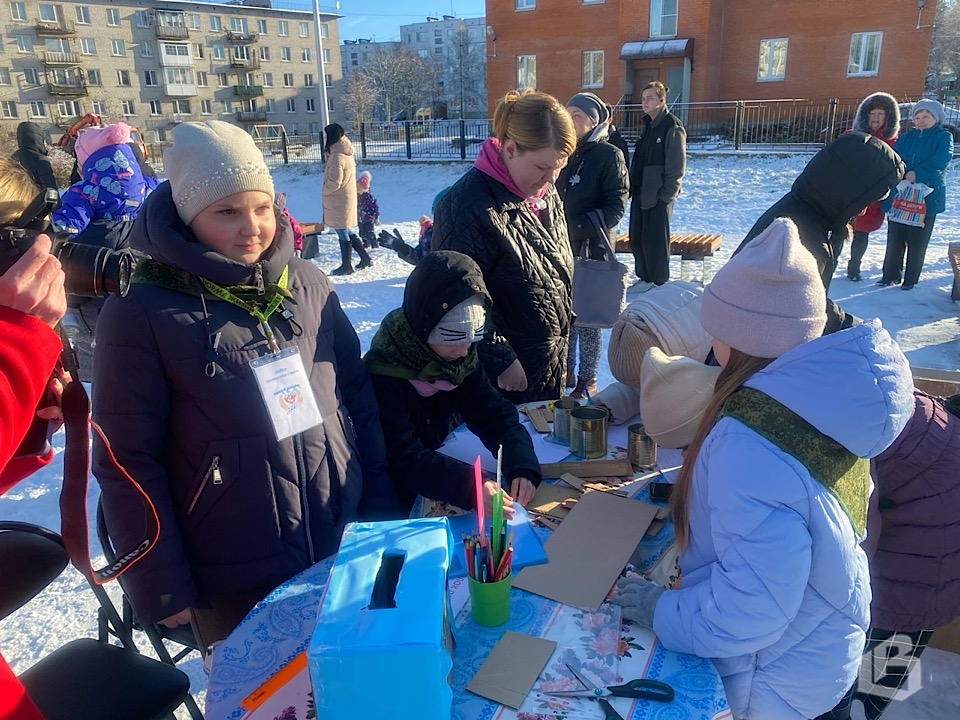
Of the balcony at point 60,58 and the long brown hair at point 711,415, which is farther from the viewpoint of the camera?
the balcony at point 60,58

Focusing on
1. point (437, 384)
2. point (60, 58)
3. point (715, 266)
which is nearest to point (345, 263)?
point (715, 266)

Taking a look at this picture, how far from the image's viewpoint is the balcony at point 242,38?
47.3 metres

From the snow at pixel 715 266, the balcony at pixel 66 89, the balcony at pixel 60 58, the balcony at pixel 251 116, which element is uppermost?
the balcony at pixel 60 58

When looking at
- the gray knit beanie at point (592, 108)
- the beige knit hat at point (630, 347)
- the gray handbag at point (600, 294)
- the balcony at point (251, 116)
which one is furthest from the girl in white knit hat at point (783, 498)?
the balcony at point (251, 116)

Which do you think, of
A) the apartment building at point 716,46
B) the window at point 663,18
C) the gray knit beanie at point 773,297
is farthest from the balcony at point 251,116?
the gray knit beanie at point 773,297

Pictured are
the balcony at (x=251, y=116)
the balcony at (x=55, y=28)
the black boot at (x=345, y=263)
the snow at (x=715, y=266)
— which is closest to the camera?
the snow at (x=715, y=266)

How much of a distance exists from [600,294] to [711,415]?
2569 millimetres

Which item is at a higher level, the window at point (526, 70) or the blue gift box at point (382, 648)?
the window at point (526, 70)

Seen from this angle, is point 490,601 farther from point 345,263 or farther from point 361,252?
point 361,252

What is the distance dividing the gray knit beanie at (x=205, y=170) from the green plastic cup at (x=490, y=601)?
113cm

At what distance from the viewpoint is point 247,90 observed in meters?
47.3

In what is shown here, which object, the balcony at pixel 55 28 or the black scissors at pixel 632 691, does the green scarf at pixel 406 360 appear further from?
the balcony at pixel 55 28

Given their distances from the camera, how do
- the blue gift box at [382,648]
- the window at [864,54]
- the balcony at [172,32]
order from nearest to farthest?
1. the blue gift box at [382,648]
2. the window at [864,54]
3. the balcony at [172,32]

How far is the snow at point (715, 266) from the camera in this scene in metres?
2.62
